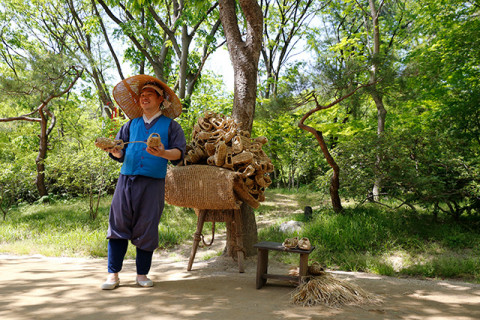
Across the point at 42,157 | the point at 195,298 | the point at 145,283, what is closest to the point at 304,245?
the point at 195,298

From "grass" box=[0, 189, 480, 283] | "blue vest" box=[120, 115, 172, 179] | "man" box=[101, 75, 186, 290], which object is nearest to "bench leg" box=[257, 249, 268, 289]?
"man" box=[101, 75, 186, 290]

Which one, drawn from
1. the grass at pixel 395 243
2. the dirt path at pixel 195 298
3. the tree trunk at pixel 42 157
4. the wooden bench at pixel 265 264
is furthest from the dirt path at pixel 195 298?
the tree trunk at pixel 42 157

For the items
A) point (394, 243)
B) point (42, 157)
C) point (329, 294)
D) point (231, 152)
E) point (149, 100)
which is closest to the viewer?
point (329, 294)

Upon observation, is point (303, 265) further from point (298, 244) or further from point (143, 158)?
point (143, 158)

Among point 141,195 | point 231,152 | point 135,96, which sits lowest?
point 141,195

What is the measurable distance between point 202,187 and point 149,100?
100cm

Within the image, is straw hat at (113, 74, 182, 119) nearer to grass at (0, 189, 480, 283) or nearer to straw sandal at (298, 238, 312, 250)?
straw sandal at (298, 238, 312, 250)

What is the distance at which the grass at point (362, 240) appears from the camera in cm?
406

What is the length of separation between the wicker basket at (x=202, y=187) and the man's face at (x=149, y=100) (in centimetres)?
66

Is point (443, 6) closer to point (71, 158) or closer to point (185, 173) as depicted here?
point (185, 173)

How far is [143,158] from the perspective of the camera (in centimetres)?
296

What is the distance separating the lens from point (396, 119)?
33.9 ft

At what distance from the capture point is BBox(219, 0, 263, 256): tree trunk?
4.16 meters

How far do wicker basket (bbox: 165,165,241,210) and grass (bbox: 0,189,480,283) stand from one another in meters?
1.66
